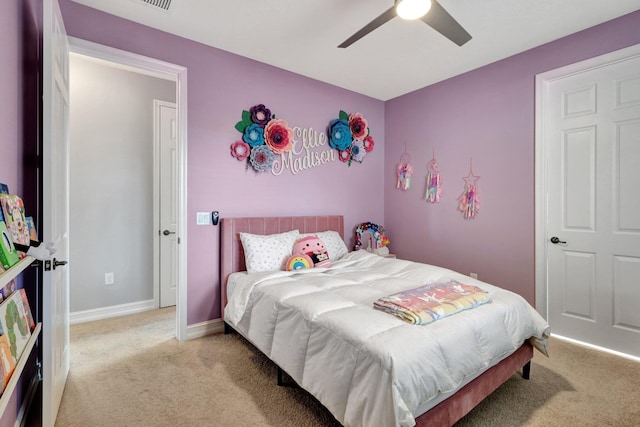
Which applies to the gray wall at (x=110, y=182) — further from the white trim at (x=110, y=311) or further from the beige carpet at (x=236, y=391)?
the beige carpet at (x=236, y=391)

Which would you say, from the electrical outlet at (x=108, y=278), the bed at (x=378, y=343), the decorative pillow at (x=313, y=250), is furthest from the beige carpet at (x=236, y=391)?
the decorative pillow at (x=313, y=250)

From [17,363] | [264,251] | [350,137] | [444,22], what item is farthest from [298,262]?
[444,22]

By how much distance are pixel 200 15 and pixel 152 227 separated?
2.25m

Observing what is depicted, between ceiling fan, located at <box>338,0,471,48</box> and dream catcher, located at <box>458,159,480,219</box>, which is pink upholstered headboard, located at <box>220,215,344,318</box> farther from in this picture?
ceiling fan, located at <box>338,0,471,48</box>

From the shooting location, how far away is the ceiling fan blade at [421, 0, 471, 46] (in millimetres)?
1808

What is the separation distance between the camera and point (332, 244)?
3.29 m

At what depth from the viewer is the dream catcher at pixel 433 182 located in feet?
12.1

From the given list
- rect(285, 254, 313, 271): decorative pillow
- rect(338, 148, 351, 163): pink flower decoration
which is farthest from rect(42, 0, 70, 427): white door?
rect(338, 148, 351, 163): pink flower decoration

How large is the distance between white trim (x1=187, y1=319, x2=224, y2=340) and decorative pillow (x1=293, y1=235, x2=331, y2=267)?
0.98m

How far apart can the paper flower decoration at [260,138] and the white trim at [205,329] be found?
59.4 inches

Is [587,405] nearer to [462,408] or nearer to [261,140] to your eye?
[462,408]

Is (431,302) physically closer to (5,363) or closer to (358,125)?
(5,363)

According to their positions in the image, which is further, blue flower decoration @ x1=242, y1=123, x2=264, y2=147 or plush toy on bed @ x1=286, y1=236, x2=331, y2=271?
blue flower decoration @ x1=242, y1=123, x2=264, y2=147

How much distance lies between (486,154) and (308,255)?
2134 mm
